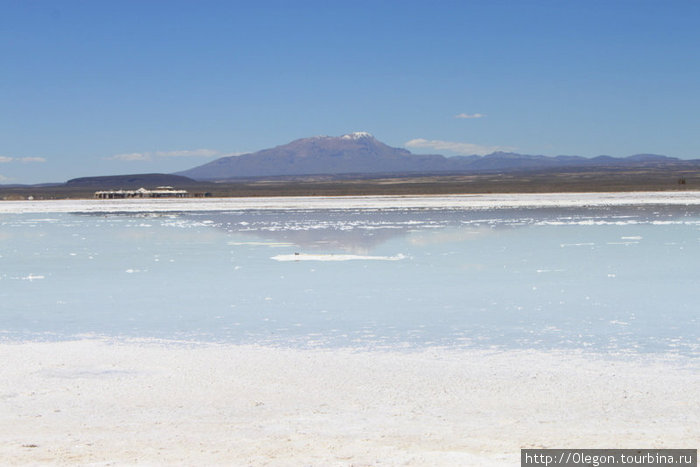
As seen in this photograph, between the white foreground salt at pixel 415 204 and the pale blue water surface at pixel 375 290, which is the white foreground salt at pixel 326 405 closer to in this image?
the pale blue water surface at pixel 375 290

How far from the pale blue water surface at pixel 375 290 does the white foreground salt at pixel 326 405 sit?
29.7 inches

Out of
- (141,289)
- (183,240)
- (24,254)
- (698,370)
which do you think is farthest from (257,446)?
(183,240)

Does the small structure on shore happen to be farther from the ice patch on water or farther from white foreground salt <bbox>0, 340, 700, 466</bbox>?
white foreground salt <bbox>0, 340, 700, 466</bbox>

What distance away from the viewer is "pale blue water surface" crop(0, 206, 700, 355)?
8680 mm

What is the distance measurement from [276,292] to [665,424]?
699cm

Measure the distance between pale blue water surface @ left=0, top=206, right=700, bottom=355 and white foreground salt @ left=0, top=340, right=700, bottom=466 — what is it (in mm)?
755

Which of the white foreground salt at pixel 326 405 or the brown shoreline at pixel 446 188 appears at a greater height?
the brown shoreline at pixel 446 188

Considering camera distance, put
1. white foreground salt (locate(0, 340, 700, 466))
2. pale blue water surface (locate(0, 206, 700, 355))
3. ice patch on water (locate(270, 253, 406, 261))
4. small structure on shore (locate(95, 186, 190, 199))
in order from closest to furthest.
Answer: white foreground salt (locate(0, 340, 700, 466)) → pale blue water surface (locate(0, 206, 700, 355)) → ice patch on water (locate(270, 253, 406, 261)) → small structure on shore (locate(95, 186, 190, 199))

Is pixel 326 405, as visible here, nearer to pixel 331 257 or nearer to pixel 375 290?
pixel 375 290

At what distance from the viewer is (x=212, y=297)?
11312 mm

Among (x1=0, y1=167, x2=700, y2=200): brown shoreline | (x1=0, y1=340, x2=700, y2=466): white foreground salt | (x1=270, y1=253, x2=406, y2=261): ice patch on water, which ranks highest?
(x1=0, y1=167, x2=700, y2=200): brown shoreline

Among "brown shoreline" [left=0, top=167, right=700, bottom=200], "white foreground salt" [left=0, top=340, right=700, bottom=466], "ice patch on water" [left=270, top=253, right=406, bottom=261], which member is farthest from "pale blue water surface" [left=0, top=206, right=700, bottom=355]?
"brown shoreline" [left=0, top=167, right=700, bottom=200]

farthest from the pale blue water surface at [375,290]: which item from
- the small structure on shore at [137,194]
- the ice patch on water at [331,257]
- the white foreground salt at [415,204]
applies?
the small structure on shore at [137,194]

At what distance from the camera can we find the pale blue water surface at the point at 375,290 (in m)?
8.68
